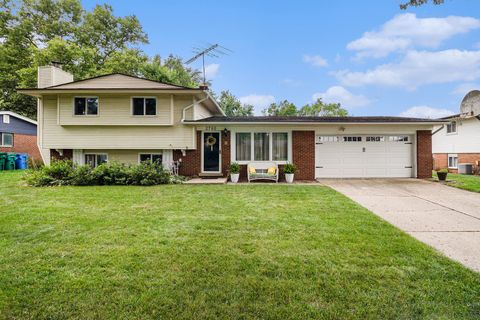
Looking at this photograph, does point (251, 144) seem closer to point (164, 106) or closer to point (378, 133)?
point (164, 106)

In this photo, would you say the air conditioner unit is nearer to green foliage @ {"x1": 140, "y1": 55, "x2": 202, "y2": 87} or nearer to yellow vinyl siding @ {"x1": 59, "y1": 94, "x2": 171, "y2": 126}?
yellow vinyl siding @ {"x1": 59, "y1": 94, "x2": 171, "y2": 126}

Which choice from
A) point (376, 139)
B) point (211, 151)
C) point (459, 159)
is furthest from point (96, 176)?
point (459, 159)

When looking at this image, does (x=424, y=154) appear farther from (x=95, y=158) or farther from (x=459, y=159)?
(x=95, y=158)

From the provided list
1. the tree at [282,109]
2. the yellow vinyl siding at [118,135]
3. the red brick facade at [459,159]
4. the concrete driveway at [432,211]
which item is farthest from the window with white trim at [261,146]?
the tree at [282,109]

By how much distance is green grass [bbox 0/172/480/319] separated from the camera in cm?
243

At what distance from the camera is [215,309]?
242 centimetres

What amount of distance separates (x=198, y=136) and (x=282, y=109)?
94.4 feet

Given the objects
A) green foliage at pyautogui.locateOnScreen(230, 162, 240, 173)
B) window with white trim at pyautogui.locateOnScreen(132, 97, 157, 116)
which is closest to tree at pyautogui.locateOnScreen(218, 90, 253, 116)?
window with white trim at pyautogui.locateOnScreen(132, 97, 157, 116)

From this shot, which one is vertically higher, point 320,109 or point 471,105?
point 320,109

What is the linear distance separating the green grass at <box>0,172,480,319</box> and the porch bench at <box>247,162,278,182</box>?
560cm

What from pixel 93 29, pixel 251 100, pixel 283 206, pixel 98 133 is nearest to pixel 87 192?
pixel 98 133

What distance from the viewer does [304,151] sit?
1190 centimetres

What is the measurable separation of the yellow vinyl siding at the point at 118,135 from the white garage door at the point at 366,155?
20.1 feet

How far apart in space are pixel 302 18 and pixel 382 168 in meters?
9.76
